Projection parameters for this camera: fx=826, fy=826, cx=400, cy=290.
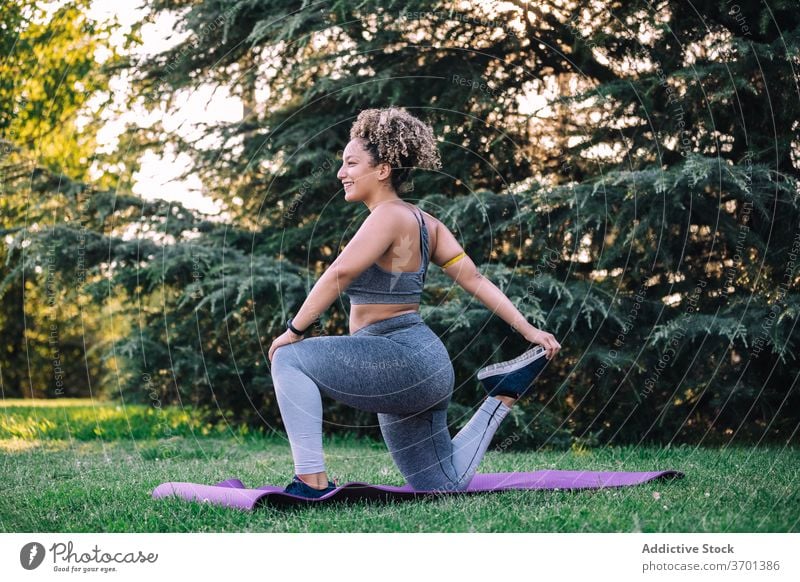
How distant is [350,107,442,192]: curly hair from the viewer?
14.1ft

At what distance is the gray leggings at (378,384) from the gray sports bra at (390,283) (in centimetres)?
11

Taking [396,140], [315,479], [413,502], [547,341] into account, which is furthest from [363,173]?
[413,502]

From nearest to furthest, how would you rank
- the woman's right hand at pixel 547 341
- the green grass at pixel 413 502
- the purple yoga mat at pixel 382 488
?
the green grass at pixel 413 502, the purple yoga mat at pixel 382 488, the woman's right hand at pixel 547 341

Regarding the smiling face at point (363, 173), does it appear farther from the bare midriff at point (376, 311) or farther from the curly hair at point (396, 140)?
the bare midriff at point (376, 311)

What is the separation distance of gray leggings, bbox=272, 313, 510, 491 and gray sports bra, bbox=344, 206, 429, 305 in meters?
0.11

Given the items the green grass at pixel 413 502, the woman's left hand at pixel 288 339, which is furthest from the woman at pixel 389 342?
the green grass at pixel 413 502

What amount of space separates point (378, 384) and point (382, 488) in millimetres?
A: 723

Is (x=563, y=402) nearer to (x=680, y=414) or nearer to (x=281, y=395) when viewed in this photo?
(x=680, y=414)

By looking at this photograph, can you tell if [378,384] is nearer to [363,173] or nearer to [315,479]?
[315,479]

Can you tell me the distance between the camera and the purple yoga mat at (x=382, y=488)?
4164 mm

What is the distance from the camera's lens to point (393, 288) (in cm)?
431

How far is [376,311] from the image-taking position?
4336 millimetres

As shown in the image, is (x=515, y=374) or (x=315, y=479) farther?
(x=515, y=374)
